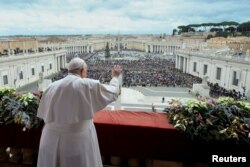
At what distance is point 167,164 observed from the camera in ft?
5.67

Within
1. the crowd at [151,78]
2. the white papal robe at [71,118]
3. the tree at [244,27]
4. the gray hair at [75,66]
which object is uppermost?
the tree at [244,27]

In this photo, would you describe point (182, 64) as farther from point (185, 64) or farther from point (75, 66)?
point (75, 66)

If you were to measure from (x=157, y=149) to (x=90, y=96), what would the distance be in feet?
2.39

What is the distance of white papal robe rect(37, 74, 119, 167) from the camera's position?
4.24 feet

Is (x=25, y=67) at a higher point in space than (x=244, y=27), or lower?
lower

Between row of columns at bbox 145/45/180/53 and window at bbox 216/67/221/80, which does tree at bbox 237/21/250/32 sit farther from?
window at bbox 216/67/221/80

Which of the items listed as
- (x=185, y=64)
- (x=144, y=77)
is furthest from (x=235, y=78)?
(x=185, y=64)

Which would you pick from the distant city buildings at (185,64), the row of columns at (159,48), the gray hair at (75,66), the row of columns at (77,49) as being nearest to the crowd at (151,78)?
the distant city buildings at (185,64)

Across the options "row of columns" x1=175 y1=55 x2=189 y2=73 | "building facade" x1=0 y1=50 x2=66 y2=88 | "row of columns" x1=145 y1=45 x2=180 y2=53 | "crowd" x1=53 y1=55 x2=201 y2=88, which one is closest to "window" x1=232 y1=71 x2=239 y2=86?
"crowd" x1=53 y1=55 x2=201 y2=88

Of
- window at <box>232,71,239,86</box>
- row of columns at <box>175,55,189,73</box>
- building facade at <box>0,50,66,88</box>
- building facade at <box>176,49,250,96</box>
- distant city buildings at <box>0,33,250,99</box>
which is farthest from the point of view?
row of columns at <box>175,55,189,73</box>

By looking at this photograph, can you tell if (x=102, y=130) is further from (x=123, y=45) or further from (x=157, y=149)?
(x=123, y=45)

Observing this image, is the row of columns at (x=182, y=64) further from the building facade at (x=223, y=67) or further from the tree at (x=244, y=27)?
the tree at (x=244, y=27)

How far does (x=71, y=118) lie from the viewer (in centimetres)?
128

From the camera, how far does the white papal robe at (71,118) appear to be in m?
1.29
